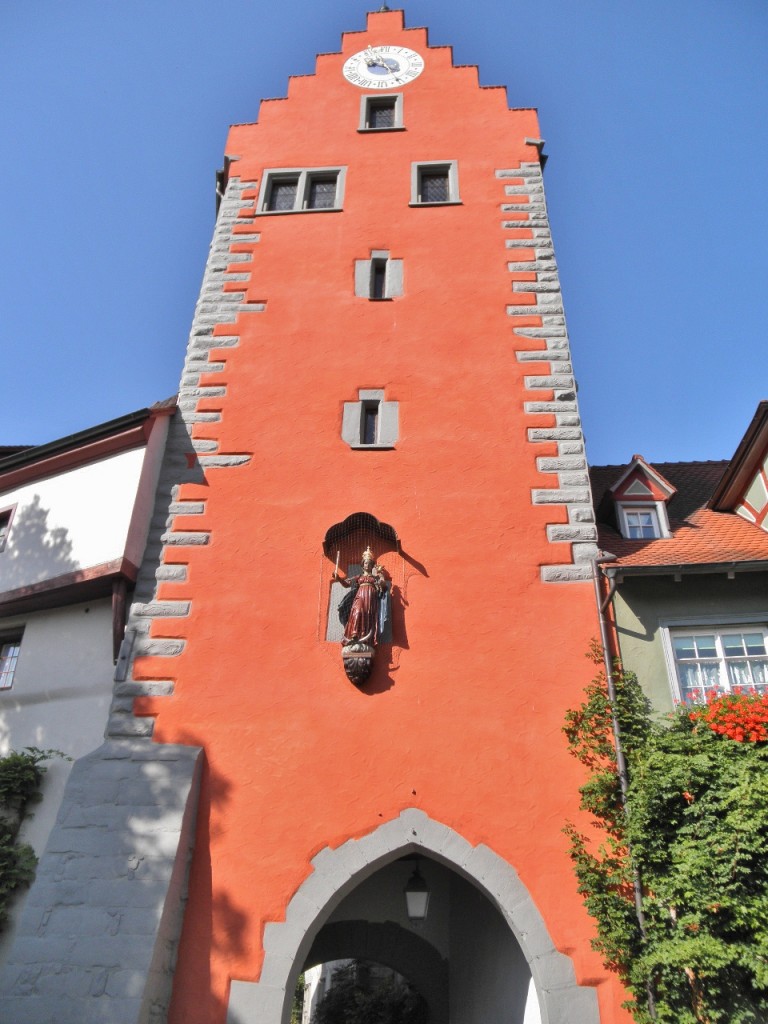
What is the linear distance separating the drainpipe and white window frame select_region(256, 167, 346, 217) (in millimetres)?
7030

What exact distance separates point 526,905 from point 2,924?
4.82 m

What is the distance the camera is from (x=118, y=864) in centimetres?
720

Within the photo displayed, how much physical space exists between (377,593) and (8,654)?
4.77 metres

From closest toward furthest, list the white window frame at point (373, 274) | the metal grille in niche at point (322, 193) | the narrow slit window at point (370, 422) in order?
1. the narrow slit window at point (370, 422)
2. the white window frame at point (373, 274)
3. the metal grille in niche at point (322, 193)

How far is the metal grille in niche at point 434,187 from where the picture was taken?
12.6m

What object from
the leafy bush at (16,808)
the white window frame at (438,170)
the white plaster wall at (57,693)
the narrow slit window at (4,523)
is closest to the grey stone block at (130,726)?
the white plaster wall at (57,693)

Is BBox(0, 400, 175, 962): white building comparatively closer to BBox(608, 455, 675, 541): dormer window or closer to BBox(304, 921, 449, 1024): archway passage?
BBox(304, 921, 449, 1024): archway passage

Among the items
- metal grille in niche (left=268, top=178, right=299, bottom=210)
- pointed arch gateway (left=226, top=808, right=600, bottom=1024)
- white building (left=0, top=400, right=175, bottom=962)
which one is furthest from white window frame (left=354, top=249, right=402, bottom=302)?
pointed arch gateway (left=226, top=808, right=600, bottom=1024)

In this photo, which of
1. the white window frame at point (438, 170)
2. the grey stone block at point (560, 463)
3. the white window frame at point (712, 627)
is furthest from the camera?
the white window frame at point (438, 170)

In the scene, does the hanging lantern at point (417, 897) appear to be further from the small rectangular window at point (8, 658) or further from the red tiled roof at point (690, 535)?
the small rectangular window at point (8, 658)

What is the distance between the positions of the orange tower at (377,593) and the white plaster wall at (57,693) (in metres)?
0.73

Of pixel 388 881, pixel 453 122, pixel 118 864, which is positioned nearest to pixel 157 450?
pixel 118 864

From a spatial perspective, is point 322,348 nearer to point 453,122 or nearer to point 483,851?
point 453,122

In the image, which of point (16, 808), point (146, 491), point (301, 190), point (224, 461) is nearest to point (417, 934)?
point (16, 808)
